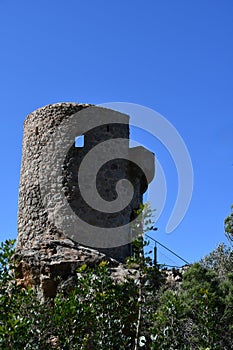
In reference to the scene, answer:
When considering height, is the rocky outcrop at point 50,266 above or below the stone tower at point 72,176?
below

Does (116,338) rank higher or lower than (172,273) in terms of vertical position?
lower

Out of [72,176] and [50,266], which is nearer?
[50,266]

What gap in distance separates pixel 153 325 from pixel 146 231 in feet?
4.69

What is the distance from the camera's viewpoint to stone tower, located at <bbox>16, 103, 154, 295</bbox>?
13.9m

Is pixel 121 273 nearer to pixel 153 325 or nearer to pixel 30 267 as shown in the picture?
pixel 30 267

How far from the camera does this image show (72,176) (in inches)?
555

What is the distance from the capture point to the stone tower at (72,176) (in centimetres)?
1387

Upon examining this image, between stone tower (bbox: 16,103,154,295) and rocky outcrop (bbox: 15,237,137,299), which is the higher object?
stone tower (bbox: 16,103,154,295)

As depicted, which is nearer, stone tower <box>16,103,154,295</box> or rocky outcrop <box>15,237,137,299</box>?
rocky outcrop <box>15,237,137,299</box>

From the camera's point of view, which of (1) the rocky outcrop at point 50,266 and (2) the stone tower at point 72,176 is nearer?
(1) the rocky outcrop at point 50,266

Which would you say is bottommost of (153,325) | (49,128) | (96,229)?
(153,325)

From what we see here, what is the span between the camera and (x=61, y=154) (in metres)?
14.4

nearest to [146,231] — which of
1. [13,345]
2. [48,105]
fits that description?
[13,345]

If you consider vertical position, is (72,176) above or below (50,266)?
above
